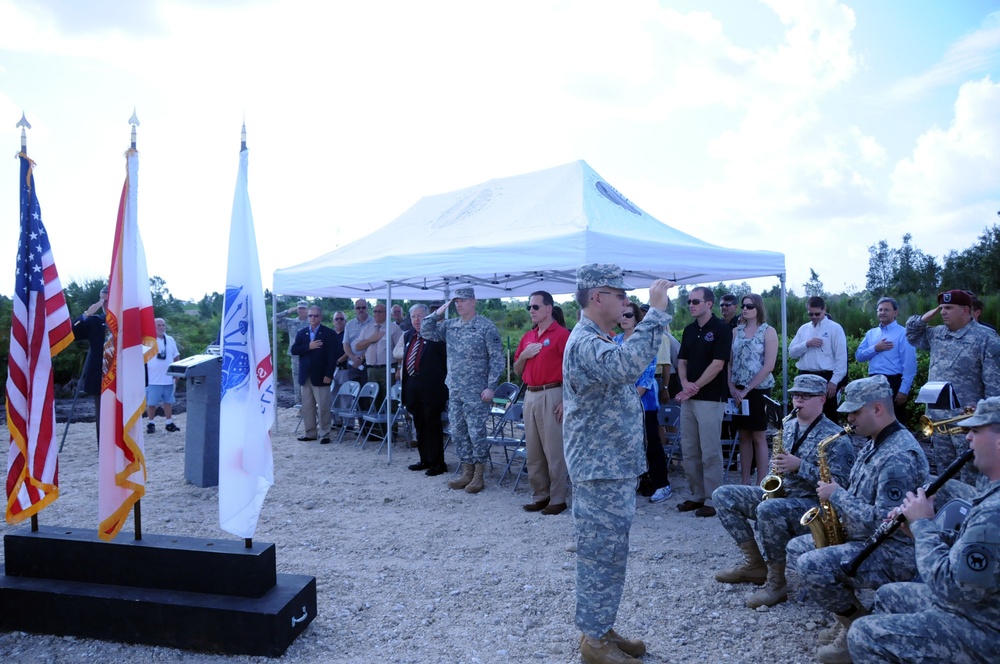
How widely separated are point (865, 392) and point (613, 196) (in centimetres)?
461

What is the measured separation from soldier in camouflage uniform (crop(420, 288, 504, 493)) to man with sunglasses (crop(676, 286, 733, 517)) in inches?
72.8

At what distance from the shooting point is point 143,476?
11.8ft

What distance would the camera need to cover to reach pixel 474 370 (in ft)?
22.1

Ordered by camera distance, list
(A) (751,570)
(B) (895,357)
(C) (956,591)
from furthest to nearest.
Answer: (B) (895,357), (A) (751,570), (C) (956,591)

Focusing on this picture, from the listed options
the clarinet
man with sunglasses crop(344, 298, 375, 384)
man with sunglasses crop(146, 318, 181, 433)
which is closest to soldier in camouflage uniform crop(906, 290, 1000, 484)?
the clarinet

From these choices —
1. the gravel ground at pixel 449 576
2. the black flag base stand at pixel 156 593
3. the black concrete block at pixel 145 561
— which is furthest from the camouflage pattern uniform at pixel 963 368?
the black concrete block at pixel 145 561

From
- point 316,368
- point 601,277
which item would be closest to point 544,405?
point 601,277

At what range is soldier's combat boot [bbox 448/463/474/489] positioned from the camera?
679 cm

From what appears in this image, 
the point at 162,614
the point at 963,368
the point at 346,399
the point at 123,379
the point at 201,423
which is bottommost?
the point at 162,614

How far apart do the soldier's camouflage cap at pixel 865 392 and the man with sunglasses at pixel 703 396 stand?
219 cm

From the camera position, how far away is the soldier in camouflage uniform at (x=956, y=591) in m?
2.19

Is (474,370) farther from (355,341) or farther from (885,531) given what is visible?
(885,531)

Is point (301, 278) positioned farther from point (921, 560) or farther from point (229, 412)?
point (921, 560)

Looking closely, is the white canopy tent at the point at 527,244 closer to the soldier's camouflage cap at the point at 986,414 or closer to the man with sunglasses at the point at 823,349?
the man with sunglasses at the point at 823,349
